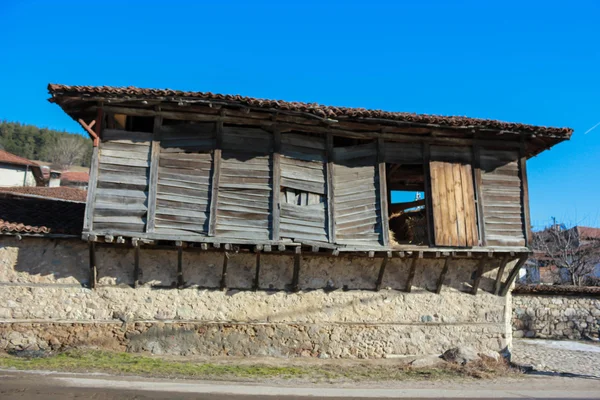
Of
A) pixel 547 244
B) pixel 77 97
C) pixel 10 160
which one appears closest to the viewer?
pixel 77 97

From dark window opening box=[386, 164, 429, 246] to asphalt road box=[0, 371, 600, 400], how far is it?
355 centimetres

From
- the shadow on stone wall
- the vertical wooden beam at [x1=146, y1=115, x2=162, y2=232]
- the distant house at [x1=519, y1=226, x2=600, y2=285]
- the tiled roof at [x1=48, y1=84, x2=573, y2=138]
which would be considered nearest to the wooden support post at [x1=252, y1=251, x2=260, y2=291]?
the shadow on stone wall

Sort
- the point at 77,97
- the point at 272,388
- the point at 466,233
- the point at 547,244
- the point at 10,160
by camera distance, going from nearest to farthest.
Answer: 1. the point at 272,388
2. the point at 77,97
3. the point at 466,233
4. the point at 547,244
5. the point at 10,160

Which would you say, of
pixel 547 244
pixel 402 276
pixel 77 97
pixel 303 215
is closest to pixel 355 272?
pixel 402 276

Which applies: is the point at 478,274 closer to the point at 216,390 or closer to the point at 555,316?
the point at 555,316

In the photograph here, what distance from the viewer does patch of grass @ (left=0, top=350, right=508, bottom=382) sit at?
809 centimetres

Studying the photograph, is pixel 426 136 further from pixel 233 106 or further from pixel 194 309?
pixel 194 309

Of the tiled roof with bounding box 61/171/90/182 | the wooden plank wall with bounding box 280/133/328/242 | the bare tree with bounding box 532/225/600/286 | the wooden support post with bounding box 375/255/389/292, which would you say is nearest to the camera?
the wooden plank wall with bounding box 280/133/328/242

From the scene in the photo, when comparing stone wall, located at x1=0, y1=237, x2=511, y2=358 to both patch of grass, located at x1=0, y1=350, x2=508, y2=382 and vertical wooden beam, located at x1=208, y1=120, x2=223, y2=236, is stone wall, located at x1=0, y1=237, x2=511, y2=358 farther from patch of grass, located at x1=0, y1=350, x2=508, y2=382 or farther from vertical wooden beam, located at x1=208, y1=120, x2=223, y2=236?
vertical wooden beam, located at x1=208, y1=120, x2=223, y2=236

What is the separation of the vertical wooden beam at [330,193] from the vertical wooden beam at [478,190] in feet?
11.8

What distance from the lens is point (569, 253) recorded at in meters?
23.5

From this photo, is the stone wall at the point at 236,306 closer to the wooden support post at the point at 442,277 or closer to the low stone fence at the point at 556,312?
the wooden support post at the point at 442,277

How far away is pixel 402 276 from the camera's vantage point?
Result: 10.9 metres

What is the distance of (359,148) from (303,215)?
2.22 metres
